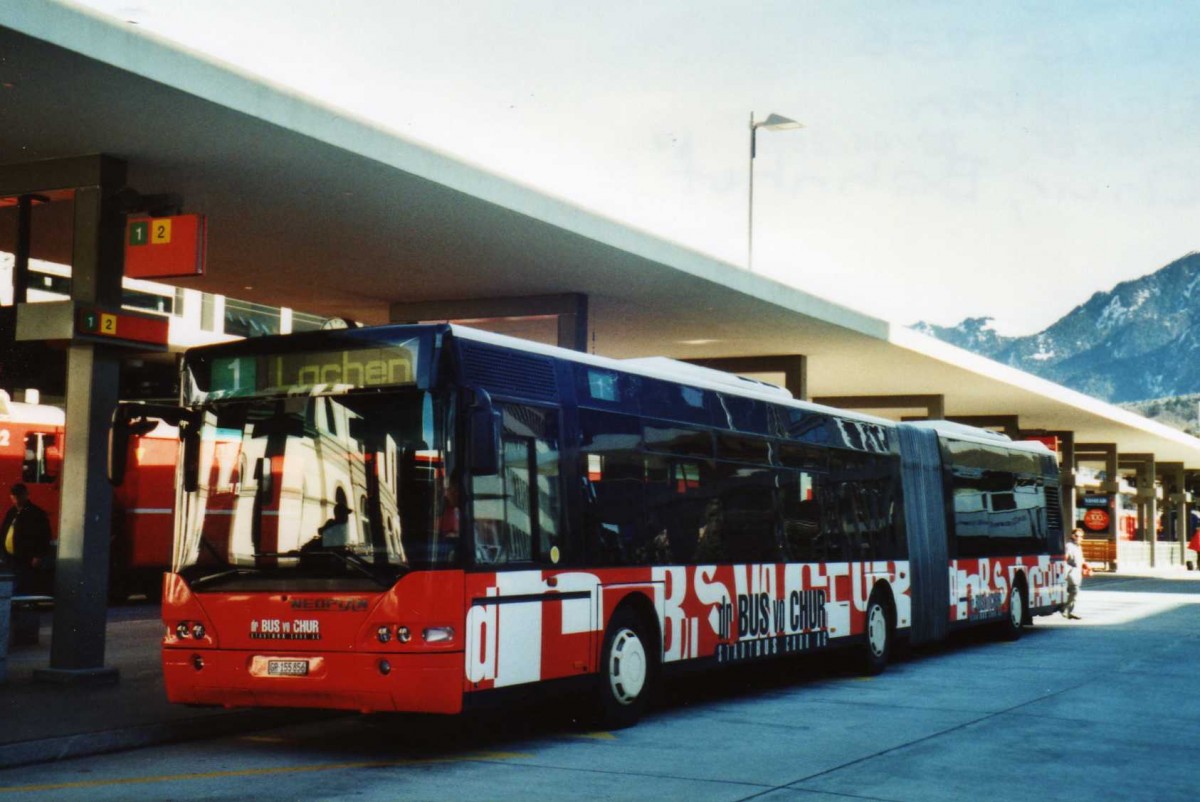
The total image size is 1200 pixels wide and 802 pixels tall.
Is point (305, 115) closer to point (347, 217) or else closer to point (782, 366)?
point (347, 217)

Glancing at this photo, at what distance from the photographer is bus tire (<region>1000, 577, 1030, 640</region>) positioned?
886 inches

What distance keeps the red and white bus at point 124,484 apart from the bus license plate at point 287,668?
15.7 m

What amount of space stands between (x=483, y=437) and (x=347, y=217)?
7769 millimetres

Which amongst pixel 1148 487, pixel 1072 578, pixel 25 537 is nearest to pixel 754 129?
pixel 1072 578

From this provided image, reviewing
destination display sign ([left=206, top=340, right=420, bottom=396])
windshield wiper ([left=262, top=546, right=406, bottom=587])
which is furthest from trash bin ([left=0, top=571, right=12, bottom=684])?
windshield wiper ([left=262, top=546, right=406, bottom=587])

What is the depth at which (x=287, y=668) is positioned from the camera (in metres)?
10.2

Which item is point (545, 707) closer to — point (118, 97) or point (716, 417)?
point (716, 417)

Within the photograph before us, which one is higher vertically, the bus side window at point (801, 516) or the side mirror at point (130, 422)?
the side mirror at point (130, 422)

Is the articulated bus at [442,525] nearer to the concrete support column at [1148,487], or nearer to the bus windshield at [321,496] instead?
the bus windshield at [321,496]

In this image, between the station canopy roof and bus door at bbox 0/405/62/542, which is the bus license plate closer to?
the station canopy roof

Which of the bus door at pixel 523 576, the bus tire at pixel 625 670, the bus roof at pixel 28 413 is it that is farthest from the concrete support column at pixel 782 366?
the bus door at pixel 523 576

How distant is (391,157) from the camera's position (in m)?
14.3

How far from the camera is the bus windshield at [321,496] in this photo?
10.0 meters

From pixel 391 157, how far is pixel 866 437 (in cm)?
678
